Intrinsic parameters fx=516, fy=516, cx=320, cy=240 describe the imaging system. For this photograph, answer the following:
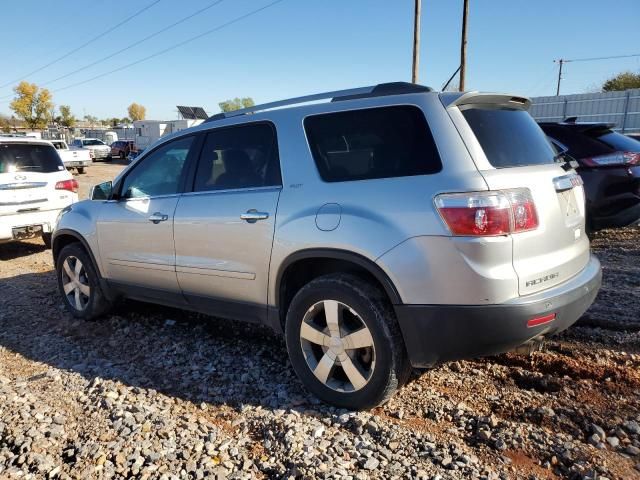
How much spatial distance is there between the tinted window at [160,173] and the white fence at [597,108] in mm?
20560

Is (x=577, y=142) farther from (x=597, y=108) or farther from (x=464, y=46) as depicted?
(x=597, y=108)

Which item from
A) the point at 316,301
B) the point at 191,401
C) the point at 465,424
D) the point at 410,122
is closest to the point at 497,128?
the point at 410,122

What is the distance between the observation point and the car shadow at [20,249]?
8.26 m

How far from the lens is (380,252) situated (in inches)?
111

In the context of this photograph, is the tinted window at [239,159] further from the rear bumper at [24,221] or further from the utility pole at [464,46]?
the utility pole at [464,46]

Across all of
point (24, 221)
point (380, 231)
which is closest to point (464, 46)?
point (24, 221)

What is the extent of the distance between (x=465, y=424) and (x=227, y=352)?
6.57 ft

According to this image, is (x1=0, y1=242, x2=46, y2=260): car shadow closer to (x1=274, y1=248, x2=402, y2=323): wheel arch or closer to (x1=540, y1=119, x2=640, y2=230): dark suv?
(x1=274, y1=248, x2=402, y2=323): wheel arch

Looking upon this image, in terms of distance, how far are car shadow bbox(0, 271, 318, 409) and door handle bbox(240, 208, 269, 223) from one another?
1158 mm

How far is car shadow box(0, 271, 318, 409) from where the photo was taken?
358 centimetres

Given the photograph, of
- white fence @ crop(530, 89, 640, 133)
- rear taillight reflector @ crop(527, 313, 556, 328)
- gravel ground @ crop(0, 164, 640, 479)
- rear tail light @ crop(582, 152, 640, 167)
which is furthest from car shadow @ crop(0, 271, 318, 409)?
white fence @ crop(530, 89, 640, 133)

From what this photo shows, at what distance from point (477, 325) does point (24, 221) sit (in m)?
7.16

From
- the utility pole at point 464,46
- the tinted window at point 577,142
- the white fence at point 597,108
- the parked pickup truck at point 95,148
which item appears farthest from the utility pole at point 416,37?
the parked pickup truck at point 95,148

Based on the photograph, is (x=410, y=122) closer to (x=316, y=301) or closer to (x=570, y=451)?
(x=316, y=301)
